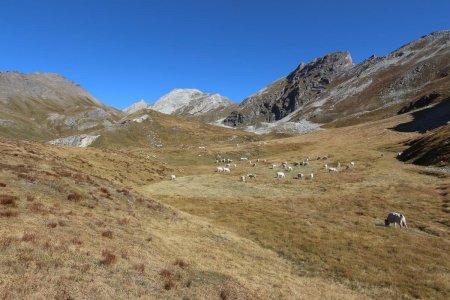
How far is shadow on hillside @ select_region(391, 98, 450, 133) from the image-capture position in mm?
136688

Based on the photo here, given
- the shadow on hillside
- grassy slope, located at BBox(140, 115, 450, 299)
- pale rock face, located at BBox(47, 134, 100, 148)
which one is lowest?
grassy slope, located at BBox(140, 115, 450, 299)

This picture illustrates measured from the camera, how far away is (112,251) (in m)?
20.5

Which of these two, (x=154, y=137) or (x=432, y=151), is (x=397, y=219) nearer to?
(x=432, y=151)

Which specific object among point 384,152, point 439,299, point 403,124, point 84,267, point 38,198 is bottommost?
point 439,299

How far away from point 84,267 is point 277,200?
137 feet

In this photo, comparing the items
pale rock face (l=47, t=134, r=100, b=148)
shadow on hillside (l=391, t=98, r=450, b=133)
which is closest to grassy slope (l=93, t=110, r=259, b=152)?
pale rock face (l=47, t=134, r=100, b=148)

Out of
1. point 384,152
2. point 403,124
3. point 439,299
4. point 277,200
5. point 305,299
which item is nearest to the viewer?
point 305,299

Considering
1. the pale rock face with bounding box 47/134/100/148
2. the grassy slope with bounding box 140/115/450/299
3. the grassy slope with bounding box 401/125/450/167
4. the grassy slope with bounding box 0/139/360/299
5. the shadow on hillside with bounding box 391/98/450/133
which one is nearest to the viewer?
the grassy slope with bounding box 0/139/360/299

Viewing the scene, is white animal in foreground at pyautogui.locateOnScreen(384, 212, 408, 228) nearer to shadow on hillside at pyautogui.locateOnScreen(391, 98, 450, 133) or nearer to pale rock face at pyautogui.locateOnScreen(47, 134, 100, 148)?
shadow on hillside at pyautogui.locateOnScreen(391, 98, 450, 133)

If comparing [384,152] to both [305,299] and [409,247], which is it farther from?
[305,299]

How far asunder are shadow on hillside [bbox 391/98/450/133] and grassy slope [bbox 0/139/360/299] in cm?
12578

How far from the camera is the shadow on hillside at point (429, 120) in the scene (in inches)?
5381

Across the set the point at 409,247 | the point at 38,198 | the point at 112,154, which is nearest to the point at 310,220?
the point at 409,247

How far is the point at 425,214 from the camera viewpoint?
45.0 m
